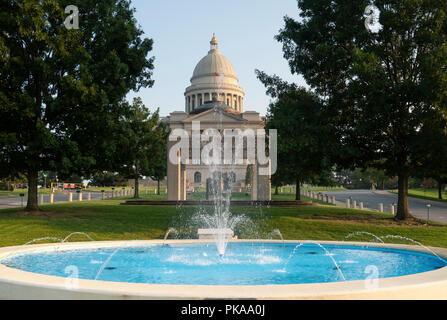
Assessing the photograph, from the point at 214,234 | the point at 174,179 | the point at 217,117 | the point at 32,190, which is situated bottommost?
the point at 214,234

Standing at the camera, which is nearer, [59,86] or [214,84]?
[59,86]

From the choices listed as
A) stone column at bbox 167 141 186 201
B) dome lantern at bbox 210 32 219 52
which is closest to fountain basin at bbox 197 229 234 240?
stone column at bbox 167 141 186 201

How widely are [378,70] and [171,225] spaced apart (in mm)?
10404

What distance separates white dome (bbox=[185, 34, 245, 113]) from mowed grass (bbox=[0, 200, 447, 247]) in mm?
86026

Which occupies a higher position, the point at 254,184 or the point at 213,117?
the point at 213,117

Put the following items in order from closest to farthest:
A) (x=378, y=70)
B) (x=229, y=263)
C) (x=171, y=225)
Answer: (x=229, y=263), (x=378, y=70), (x=171, y=225)

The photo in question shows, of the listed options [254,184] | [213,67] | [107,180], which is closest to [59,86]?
[254,184]

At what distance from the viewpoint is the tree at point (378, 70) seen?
16219 millimetres

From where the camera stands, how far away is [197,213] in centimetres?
2225

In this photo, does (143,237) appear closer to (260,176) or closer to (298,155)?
(298,155)

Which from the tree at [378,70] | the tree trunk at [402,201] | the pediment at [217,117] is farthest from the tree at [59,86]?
the pediment at [217,117]

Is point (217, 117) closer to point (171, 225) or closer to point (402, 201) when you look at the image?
point (402, 201)

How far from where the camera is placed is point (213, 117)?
251 ft

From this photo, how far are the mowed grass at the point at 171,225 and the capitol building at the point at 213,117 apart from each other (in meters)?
11.2
